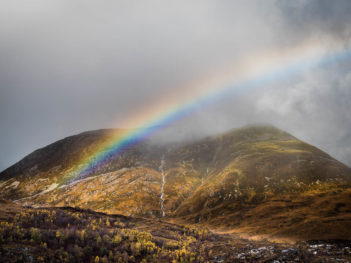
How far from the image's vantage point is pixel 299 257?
750 inches

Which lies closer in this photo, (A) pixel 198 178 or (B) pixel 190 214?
(B) pixel 190 214

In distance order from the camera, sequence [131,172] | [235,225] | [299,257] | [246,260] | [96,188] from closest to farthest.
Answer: [299,257], [246,260], [235,225], [96,188], [131,172]

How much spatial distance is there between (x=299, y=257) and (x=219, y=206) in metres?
104

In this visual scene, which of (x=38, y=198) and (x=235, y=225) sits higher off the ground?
(x=38, y=198)

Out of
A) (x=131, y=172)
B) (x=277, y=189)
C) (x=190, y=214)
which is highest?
(x=131, y=172)

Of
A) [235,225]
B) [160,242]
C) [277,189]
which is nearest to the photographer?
[160,242]

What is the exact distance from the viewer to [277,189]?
114625 millimetres

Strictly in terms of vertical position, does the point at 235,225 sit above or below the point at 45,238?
below

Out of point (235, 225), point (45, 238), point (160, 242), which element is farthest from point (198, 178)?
point (45, 238)

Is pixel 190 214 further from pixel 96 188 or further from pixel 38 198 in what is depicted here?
pixel 38 198

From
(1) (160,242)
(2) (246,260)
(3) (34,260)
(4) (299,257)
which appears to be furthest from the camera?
(1) (160,242)

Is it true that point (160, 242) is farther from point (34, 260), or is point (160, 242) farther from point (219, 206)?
point (219, 206)

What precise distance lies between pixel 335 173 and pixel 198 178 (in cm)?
10620

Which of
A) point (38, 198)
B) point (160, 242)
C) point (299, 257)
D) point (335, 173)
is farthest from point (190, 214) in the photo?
point (38, 198)
